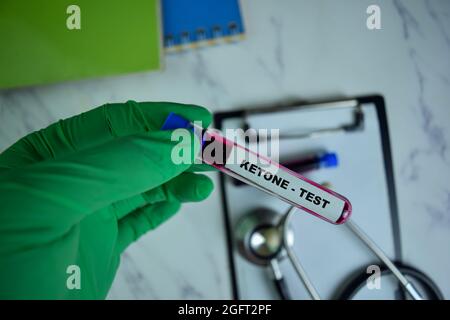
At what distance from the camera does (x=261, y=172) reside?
14.1 inches

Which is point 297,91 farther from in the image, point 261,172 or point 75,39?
point 75,39

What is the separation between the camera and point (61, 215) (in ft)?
1.13

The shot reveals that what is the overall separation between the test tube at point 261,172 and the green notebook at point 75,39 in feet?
0.78

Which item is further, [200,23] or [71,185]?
[200,23]

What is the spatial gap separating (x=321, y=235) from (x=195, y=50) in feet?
1.17

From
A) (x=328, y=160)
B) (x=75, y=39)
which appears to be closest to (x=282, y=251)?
(x=328, y=160)

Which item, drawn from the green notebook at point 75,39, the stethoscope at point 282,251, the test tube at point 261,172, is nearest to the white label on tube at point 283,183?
the test tube at point 261,172

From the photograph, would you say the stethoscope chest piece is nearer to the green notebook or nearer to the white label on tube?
the white label on tube

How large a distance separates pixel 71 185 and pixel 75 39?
0.32m

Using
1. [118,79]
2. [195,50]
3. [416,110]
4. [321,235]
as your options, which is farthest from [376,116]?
[118,79]

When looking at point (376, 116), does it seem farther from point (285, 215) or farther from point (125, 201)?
point (125, 201)

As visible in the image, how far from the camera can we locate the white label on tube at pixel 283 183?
354 millimetres

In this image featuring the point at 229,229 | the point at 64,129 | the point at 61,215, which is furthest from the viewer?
the point at 229,229

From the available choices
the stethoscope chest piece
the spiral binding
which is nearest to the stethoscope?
the stethoscope chest piece
